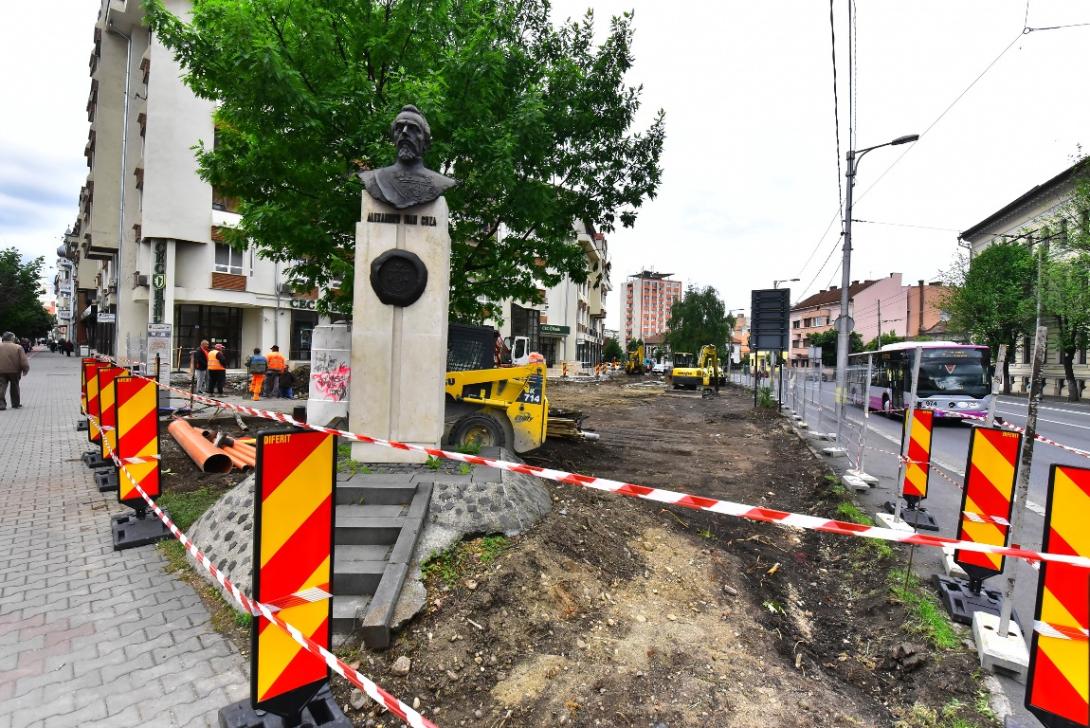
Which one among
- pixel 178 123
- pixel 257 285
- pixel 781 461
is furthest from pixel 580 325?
pixel 781 461

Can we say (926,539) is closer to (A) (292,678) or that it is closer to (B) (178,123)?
(A) (292,678)

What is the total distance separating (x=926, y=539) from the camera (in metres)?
2.41

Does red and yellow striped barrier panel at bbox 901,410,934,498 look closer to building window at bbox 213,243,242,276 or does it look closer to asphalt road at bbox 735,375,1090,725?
asphalt road at bbox 735,375,1090,725

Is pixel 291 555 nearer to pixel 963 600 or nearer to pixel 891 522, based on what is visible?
pixel 963 600

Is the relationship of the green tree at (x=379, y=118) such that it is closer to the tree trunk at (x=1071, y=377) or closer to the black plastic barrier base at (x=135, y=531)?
the black plastic barrier base at (x=135, y=531)

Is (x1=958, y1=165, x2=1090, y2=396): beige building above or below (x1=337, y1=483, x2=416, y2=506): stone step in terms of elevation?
above

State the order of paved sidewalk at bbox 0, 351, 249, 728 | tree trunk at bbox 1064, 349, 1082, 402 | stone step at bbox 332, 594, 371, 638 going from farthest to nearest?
tree trunk at bbox 1064, 349, 1082, 402, stone step at bbox 332, 594, 371, 638, paved sidewalk at bbox 0, 351, 249, 728

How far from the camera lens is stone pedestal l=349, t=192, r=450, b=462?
5969 mm

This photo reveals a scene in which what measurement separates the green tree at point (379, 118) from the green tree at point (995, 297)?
35.3m

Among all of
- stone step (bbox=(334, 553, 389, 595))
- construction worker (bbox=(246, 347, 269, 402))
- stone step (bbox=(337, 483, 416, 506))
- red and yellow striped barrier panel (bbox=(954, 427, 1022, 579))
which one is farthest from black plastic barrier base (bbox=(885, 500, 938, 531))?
construction worker (bbox=(246, 347, 269, 402))

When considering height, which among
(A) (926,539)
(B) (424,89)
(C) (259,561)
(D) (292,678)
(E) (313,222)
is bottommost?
(D) (292,678)

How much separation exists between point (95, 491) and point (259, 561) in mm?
6386

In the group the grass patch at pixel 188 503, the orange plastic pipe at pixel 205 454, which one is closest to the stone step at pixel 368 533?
the grass patch at pixel 188 503

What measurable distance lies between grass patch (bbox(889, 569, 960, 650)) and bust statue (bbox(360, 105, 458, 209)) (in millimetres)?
5527
